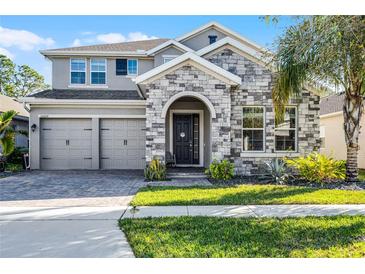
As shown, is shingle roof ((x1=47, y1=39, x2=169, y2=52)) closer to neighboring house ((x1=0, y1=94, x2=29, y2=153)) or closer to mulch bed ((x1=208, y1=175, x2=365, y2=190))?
neighboring house ((x1=0, y1=94, x2=29, y2=153))

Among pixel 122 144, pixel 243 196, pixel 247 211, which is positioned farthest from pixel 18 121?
pixel 247 211

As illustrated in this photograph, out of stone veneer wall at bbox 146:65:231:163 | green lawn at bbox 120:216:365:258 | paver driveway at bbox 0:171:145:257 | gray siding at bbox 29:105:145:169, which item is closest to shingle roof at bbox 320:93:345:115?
stone veneer wall at bbox 146:65:231:163

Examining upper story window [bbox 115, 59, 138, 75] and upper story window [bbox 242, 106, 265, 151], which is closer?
upper story window [bbox 242, 106, 265, 151]

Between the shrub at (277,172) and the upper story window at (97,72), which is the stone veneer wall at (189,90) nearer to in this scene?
the shrub at (277,172)

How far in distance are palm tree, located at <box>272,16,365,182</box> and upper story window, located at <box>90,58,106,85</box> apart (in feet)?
34.6

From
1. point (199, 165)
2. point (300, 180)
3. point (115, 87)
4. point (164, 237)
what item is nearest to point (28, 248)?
point (164, 237)

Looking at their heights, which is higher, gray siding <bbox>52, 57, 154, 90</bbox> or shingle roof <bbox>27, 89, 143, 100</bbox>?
gray siding <bbox>52, 57, 154, 90</bbox>

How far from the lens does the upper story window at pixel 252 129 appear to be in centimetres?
1234

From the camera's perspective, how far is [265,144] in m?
12.3

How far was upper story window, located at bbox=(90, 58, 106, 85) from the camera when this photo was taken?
17.0 meters

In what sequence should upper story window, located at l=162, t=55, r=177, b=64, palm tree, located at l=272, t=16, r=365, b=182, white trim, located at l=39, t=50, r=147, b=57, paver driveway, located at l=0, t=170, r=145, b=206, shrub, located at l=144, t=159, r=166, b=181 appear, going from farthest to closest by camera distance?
white trim, located at l=39, t=50, r=147, b=57, upper story window, located at l=162, t=55, r=177, b=64, shrub, located at l=144, t=159, r=166, b=181, paver driveway, located at l=0, t=170, r=145, b=206, palm tree, located at l=272, t=16, r=365, b=182

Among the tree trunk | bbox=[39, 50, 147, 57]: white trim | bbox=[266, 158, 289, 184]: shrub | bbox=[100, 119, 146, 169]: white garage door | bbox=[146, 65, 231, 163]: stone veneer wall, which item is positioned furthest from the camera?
bbox=[39, 50, 147, 57]: white trim
